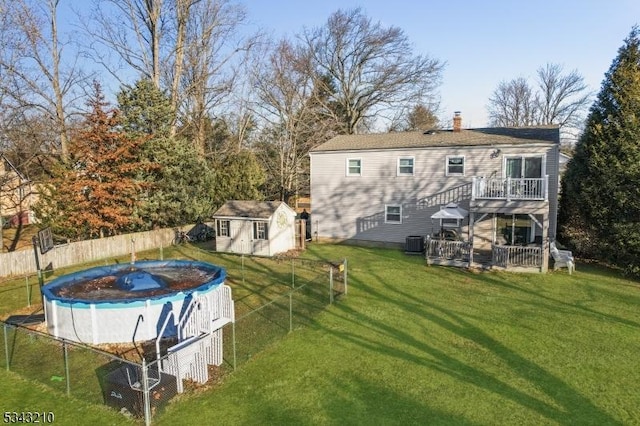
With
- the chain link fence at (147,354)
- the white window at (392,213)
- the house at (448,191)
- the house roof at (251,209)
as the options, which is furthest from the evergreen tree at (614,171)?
the house roof at (251,209)

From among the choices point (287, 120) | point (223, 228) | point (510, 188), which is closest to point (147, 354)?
point (223, 228)

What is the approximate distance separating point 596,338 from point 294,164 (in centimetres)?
2848

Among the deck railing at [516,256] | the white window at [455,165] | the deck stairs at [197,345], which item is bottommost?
the deck stairs at [197,345]

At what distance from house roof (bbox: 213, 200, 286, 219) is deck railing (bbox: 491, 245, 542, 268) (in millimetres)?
11302

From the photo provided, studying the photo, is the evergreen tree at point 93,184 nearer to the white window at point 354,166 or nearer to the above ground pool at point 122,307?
the above ground pool at point 122,307

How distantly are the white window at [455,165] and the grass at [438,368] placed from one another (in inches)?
327

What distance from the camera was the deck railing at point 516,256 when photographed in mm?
17672

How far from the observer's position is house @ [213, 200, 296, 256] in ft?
72.2

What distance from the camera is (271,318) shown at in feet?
41.6

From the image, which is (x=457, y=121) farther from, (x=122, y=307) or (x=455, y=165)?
(x=122, y=307)

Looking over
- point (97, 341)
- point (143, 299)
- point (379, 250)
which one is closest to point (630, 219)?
point (379, 250)

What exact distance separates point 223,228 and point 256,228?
2.34 meters

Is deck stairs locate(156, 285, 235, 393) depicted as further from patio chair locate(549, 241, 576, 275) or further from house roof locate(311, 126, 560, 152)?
house roof locate(311, 126, 560, 152)

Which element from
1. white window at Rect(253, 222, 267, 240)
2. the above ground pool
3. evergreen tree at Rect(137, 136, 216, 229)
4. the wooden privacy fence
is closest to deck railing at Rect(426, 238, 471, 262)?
white window at Rect(253, 222, 267, 240)
